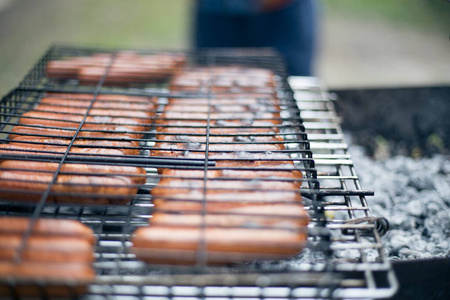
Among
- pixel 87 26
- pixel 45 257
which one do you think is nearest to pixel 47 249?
pixel 45 257

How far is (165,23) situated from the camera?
7.98 metres

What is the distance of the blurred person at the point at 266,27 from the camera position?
13.0 feet

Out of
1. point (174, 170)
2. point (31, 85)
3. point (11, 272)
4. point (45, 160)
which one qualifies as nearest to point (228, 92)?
point (174, 170)

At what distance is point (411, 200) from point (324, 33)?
18.5 ft

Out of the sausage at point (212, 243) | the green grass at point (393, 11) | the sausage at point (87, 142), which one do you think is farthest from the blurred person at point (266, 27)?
the green grass at point (393, 11)

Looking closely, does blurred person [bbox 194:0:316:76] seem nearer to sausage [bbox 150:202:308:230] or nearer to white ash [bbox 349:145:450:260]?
white ash [bbox 349:145:450:260]

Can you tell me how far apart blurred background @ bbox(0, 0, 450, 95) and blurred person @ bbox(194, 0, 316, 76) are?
1.45m

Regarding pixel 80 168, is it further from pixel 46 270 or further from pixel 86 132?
pixel 46 270

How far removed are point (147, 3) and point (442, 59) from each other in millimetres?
6714

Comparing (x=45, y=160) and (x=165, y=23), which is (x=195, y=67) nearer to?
(x=45, y=160)

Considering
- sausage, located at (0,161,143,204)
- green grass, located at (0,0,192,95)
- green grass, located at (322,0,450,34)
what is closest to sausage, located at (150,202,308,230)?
sausage, located at (0,161,143,204)

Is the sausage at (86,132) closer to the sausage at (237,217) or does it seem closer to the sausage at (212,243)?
the sausage at (237,217)

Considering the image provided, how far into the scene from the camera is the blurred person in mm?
3955

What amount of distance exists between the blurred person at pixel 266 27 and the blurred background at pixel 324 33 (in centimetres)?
145
